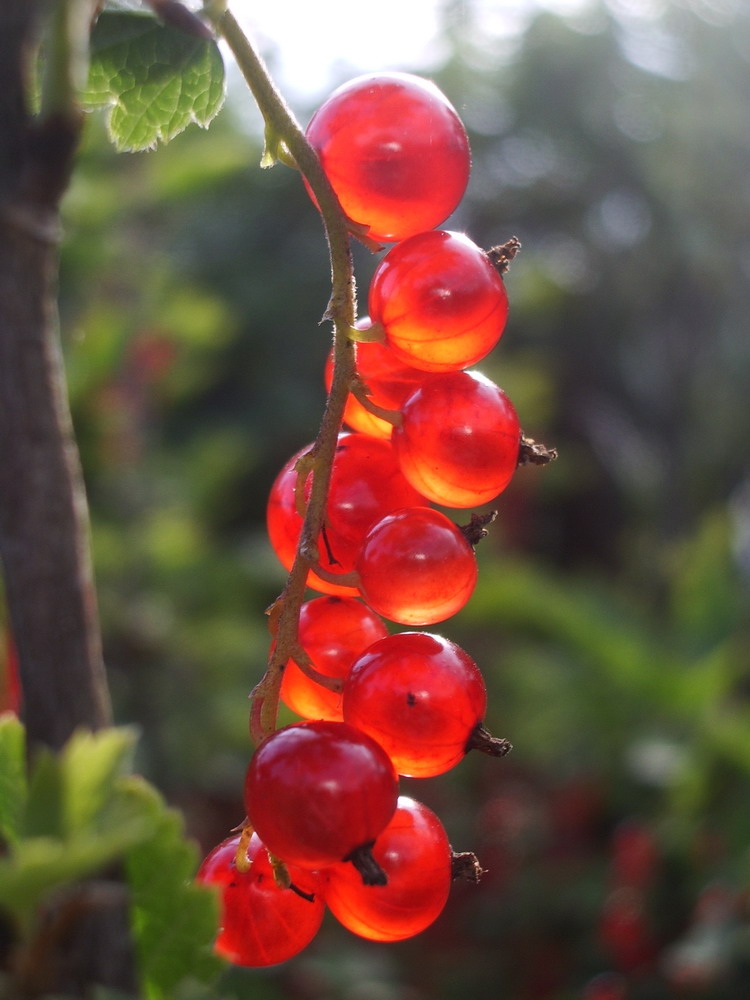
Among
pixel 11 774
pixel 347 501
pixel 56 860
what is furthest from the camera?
pixel 347 501

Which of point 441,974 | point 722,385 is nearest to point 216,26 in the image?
point 441,974

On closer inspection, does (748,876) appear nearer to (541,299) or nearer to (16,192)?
(16,192)

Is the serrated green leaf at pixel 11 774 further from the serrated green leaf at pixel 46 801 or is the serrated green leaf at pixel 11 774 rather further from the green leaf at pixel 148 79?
the green leaf at pixel 148 79

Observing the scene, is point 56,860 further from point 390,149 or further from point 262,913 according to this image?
point 390,149

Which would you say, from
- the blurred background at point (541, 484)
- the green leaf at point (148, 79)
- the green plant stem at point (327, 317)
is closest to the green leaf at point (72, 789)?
the green plant stem at point (327, 317)

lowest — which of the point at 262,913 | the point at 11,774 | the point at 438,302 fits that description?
the point at 262,913

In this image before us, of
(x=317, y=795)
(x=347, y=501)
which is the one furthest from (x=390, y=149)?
(x=317, y=795)

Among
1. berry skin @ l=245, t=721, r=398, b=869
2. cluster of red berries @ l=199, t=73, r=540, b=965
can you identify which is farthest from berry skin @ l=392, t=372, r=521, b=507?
berry skin @ l=245, t=721, r=398, b=869

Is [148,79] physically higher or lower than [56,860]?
higher

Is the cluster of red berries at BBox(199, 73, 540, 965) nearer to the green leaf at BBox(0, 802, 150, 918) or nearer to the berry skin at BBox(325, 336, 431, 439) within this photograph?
the berry skin at BBox(325, 336, 431, 439)
